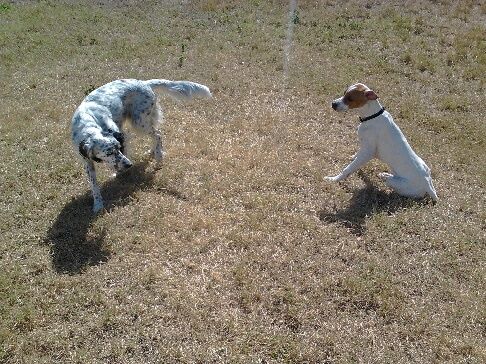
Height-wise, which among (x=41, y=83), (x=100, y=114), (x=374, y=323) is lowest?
(x=41, y=83)

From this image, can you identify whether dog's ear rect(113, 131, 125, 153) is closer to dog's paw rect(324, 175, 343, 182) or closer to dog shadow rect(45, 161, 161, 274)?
dog shadow rect(45, 161, 161, 274)

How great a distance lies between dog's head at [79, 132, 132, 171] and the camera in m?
4.60

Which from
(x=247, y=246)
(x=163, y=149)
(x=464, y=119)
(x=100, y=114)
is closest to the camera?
(x=247, y=246)

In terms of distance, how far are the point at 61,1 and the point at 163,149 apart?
21.5 feet

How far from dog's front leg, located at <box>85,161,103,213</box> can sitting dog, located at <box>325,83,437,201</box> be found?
7.53 ft

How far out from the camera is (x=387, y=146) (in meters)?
5.09

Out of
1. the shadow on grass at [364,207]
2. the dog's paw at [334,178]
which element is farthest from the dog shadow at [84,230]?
the shadow on grass at [364,207]

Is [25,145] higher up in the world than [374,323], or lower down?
lower down

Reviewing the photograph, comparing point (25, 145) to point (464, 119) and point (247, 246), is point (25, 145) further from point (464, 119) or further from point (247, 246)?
point (464, 119)

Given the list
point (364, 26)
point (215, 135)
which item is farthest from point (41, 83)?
point (364, 26)

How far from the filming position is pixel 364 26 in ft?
31.7

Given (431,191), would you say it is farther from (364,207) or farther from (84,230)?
(84,230)

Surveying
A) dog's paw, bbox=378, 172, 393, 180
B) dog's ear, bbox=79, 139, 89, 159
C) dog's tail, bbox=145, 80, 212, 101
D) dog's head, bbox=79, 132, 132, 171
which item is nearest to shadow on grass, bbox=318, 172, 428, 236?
dog's paw, bbox=378, 172, 393, 180

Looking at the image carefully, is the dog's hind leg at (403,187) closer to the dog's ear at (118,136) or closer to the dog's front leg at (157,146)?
the dog's front leg at (157,146)
